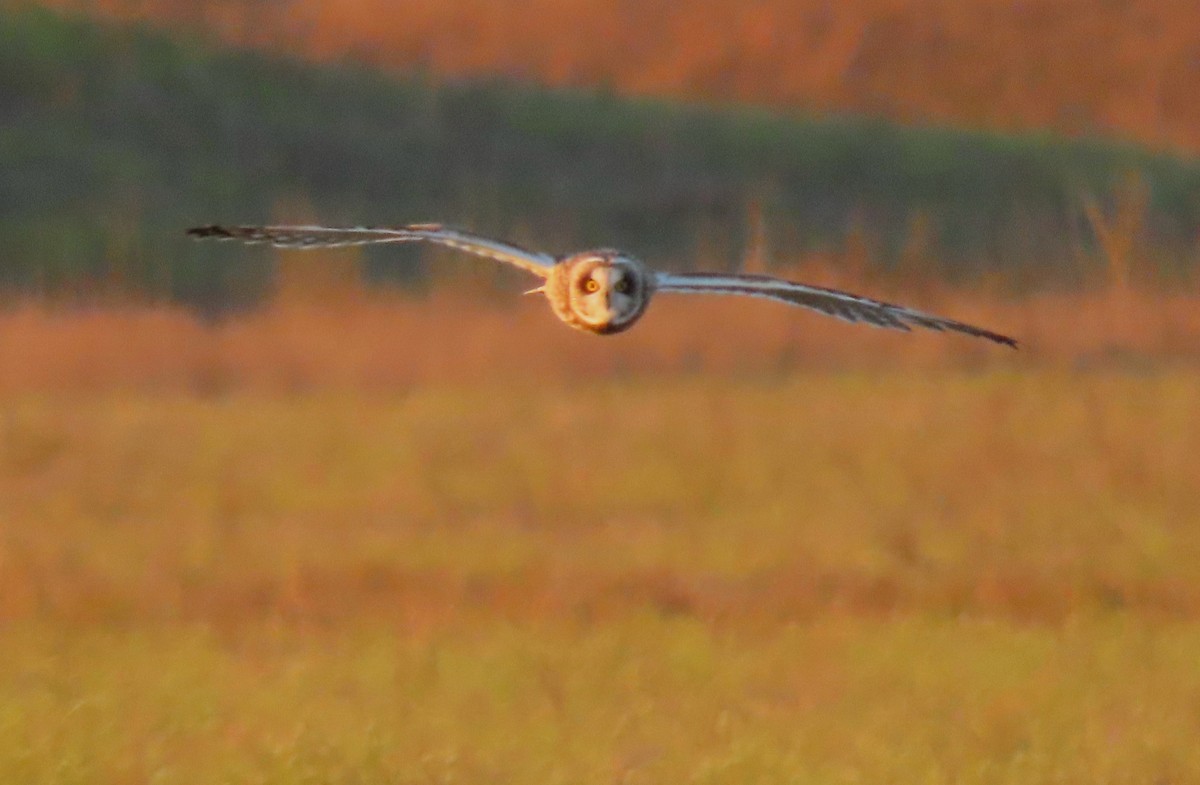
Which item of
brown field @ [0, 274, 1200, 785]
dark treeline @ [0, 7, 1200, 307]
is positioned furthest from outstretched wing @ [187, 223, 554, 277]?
dark treeline @ [0, 7, 1200, 307]

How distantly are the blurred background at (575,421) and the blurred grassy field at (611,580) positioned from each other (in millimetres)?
33

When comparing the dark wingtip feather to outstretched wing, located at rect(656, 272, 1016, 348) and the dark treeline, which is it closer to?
outstretched wing, located at rect(656, 272, 1016, 348)

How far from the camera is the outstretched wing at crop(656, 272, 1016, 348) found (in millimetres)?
4883

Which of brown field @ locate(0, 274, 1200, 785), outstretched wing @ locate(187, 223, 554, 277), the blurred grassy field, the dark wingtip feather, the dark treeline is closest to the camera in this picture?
outstretched wing @ locate(187, 223, 554, 277)

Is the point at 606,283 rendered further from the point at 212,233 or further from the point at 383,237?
the point at 212,233

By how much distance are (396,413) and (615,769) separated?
7.86 m

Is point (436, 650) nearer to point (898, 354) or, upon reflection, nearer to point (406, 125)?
point (898, 354)

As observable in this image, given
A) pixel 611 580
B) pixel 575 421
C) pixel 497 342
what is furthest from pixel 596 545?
pixel 497 342

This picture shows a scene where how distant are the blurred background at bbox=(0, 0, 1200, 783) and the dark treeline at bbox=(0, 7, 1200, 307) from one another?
76mm

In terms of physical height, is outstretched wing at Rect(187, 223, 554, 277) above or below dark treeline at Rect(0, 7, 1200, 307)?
below

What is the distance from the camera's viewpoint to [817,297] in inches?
205

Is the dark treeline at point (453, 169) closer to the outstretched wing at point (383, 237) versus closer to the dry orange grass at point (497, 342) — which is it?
the dry orange grass at point (497, 342)

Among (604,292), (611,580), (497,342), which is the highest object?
(604,292)

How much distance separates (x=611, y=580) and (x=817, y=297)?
20.6 ft
